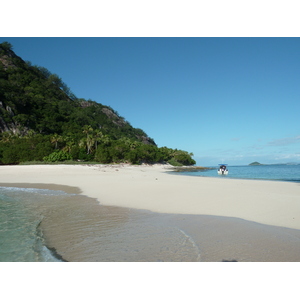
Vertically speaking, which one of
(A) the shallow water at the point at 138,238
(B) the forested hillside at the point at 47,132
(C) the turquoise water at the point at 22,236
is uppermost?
(B) the forested hillside at the point at 47,132

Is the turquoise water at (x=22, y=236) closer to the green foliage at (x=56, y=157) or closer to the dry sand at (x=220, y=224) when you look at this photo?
the dry sand at (x=220, y=224)

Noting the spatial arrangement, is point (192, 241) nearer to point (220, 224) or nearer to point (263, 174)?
point (220, 224)

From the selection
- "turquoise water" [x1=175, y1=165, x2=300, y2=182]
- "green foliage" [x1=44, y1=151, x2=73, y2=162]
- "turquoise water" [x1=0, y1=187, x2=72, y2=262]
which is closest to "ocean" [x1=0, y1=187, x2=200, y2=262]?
"turquoise water" [x1=0, y1=187, x2=72, y2=262]

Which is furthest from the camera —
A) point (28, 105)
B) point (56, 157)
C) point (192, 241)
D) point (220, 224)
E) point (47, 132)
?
point (28, 105)

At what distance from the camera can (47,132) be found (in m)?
91.6

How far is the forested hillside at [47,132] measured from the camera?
5853 cm

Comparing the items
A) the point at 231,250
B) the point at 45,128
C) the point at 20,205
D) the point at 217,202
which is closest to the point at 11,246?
the point at 231,250

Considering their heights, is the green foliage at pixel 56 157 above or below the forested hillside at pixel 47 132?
below

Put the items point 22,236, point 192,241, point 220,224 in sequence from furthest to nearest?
1. point 220,224
2. point 22,236
3. point 192,241

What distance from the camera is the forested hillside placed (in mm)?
58531

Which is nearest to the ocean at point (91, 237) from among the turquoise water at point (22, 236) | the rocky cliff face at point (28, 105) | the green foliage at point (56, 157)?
the turquoise water at point (22, 236)

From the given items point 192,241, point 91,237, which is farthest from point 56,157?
point 192,241

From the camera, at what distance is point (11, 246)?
16.5 ft
